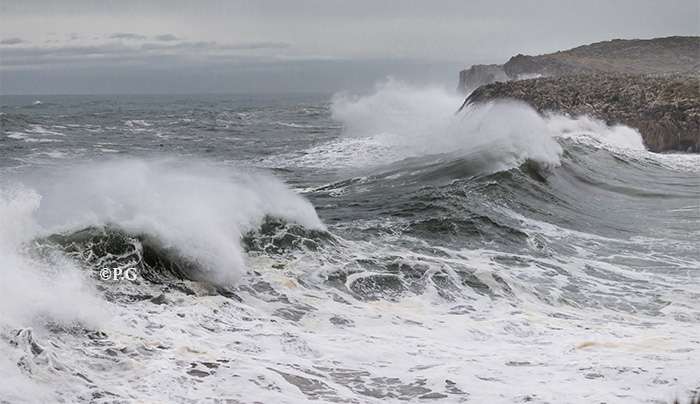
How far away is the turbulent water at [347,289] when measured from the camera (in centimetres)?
568

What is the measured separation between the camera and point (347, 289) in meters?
8.66

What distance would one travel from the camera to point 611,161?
2100 cm

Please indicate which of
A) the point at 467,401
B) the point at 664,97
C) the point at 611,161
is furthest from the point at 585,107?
the point at 467,401

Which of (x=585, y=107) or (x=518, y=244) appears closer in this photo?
(x=518, y=244)

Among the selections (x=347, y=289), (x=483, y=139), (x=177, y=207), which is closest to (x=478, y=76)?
(x=483, y=139)

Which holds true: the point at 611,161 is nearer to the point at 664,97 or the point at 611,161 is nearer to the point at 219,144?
the point at 664,97

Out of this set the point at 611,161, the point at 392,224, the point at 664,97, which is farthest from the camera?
the point at 664,97

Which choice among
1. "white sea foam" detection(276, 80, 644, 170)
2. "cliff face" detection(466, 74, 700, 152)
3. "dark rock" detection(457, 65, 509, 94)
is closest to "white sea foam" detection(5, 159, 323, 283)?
"white sea foam" detection(276, 80, 644, 170)

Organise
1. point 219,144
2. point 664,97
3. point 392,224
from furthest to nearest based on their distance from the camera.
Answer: point 219,144
point 664,97
point 392,224

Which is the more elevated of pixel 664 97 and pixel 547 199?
pixel 664 97

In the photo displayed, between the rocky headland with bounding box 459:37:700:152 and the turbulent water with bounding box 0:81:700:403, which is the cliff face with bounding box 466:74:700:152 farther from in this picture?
the turbulent water with bounding box 0:81:700:403

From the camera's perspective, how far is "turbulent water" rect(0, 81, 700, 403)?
5680mm

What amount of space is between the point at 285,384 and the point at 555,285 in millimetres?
4794

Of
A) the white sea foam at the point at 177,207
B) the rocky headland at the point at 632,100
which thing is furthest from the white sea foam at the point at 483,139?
the white sea foam at the point at 177,207
